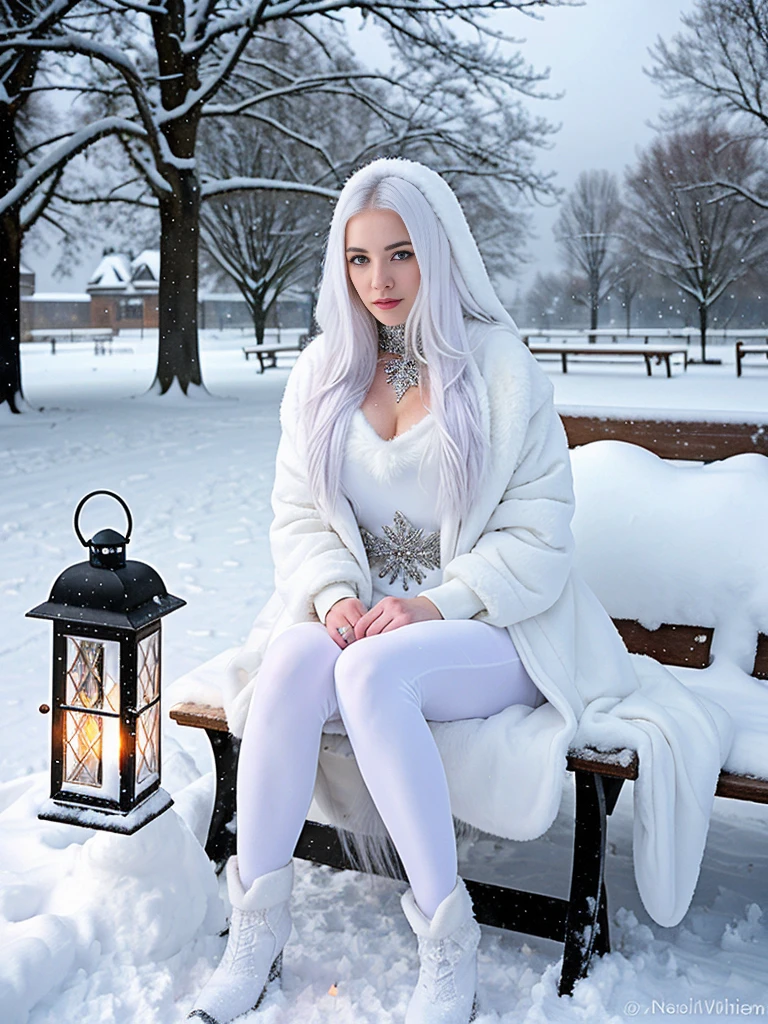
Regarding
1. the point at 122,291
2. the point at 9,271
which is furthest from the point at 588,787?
the point at 122,291

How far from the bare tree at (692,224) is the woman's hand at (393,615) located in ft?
85.7

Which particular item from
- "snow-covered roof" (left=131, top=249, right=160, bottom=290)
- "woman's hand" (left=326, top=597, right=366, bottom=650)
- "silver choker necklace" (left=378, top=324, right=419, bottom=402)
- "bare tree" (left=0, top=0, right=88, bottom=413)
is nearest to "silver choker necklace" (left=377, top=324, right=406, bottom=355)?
"silver choker necklace" (left=378, top=324, right=419, bottom=402)

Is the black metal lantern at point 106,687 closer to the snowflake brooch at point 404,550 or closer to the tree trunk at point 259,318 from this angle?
the snowflake brooch at point 404,550

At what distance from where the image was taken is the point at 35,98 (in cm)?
1784

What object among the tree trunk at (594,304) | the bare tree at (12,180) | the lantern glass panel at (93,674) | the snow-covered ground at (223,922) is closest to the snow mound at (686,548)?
the snow-covered ground at (223,922)

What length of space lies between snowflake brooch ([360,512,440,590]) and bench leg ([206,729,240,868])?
0.56 m

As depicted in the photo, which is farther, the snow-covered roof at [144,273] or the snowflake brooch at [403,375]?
the snow-covered roof at [144,273]

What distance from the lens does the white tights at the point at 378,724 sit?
1.96 m

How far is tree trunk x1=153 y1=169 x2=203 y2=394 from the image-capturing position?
559 inches

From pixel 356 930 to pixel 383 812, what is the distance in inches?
19.0

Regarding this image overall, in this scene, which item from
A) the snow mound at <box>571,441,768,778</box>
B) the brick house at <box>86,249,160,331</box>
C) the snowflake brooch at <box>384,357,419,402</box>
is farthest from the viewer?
the brick house at <box>86,249,160,331</box>

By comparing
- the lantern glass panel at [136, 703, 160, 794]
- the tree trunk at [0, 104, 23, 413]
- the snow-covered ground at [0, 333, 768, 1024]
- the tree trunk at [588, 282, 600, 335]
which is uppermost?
the tree trunk at [588, 282, 600, 335]

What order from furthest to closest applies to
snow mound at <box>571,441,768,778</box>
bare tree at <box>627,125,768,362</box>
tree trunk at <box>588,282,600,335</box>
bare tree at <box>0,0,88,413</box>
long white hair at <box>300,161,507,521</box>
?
tree trunk at <box>588,282,600,335</box>
bare tree at <box>627,125,768,362</box>
bare tree at <box>0,0,88,413</box>
snow mound at <box>571,441,768,778</box>
long white hair at <box>300,161,507,521</box>

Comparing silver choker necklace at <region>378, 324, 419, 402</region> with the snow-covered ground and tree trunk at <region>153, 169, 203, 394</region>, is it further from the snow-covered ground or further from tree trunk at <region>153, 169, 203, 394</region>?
tree trunk at <region>153, 169, 203, 394</region>
